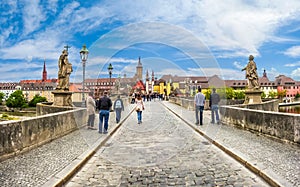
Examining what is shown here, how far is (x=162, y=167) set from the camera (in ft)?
21.0

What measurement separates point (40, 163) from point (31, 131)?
1795 mm

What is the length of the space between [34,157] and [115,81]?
1317 inches

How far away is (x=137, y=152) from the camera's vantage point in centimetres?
793

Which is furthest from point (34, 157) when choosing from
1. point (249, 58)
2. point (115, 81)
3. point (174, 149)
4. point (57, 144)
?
point (115, 81)

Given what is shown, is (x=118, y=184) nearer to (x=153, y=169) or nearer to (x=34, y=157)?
(x=153, y=169)

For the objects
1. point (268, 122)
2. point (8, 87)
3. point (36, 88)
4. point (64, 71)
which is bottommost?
point (268, 122)

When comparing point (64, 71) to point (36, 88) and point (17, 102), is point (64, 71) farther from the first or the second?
point (36, 88)

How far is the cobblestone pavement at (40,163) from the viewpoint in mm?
5191

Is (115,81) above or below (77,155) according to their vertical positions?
above

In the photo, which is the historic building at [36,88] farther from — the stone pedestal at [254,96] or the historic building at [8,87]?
Answer: the stone pedestal at [254,96]

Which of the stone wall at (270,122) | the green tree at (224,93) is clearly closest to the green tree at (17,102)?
the green tree at (224,93)

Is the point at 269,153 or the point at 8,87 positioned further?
the point at 8,87

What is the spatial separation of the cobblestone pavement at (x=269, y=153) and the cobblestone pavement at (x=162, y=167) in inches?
13.7

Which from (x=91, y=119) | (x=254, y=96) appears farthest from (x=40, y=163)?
(x=254, y=96)
